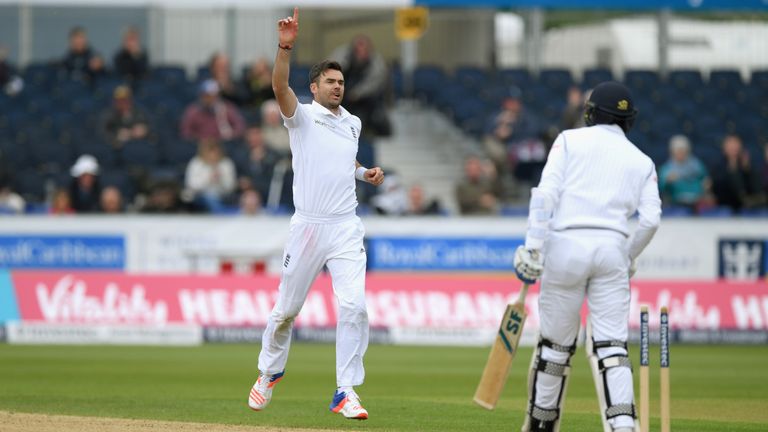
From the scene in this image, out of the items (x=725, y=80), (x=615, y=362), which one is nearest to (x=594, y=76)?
(x=725, y=80)

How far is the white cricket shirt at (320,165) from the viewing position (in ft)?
30.8

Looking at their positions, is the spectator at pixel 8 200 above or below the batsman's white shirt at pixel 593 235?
below

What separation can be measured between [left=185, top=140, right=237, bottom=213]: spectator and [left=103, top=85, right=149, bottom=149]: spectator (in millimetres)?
1321

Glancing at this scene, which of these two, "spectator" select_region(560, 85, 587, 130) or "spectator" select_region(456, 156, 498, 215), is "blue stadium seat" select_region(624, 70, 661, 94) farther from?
"spectator" select_region(456, 156, 498, 215)

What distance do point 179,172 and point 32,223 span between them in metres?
2.44

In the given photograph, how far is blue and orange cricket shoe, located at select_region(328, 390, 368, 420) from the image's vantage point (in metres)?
9.15

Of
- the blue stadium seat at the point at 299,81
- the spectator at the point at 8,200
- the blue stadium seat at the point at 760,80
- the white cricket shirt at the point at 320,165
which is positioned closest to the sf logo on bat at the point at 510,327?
the white cricket shirt at the point at 320,165

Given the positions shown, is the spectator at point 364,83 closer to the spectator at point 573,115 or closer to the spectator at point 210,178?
the spectator at point 210,178

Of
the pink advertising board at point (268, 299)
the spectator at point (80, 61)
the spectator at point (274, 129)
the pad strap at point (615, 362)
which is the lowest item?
the pink advertising board at point (268, 299)

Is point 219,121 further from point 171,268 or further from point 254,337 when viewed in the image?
point 254,337

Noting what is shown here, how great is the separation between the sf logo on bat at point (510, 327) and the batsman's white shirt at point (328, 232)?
3.42 ft

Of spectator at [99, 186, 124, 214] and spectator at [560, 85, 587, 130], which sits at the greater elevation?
spectator at [560, 85, 587, 130]

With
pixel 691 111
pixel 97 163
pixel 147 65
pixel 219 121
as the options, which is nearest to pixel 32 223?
pixel 97 163

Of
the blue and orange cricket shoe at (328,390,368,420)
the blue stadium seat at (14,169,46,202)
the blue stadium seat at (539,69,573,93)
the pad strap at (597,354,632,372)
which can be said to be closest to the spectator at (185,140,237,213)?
the blue stadium seat at (14,169,46,202)
